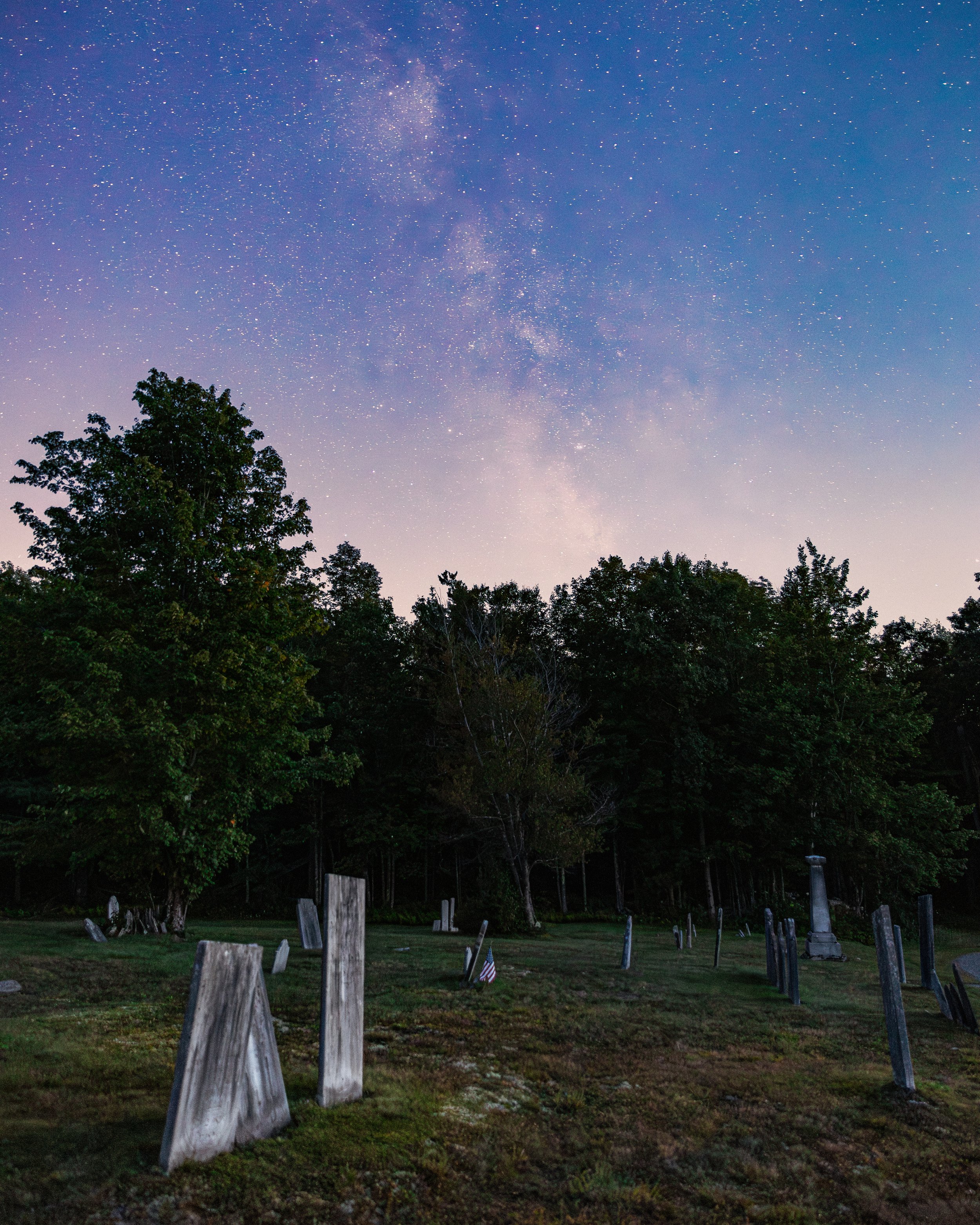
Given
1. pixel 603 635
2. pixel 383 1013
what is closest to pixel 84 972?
pixel 383 1013

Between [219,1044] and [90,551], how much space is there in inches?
722

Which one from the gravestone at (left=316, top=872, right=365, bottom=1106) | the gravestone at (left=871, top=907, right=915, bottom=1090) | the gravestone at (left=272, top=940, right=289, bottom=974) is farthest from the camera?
the gravestone at (left=272, top=940, right=289, bottom=974)

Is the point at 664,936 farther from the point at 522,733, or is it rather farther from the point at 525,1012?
the point at 525,1012

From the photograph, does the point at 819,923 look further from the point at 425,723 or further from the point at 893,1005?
the point at 425,723

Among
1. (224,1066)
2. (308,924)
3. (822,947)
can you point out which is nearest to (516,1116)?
(224,1066)

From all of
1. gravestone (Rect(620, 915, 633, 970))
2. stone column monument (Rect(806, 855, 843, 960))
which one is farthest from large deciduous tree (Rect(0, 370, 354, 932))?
stone column monument (Rect(806, 855, 843, 960))

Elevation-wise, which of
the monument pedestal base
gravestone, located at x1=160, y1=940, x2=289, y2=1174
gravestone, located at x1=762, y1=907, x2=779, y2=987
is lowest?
the monument pedestal base

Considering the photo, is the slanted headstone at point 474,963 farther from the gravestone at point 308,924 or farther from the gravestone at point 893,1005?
the gravestone at point 893,1005

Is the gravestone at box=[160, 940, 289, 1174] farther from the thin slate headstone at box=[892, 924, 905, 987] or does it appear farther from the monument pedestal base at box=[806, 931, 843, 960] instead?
the monument pedestal base at box=[806, 931, 843, 960]

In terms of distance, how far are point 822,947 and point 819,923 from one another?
0.74m

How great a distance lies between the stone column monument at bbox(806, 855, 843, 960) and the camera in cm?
2048

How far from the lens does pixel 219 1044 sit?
15.4 feet

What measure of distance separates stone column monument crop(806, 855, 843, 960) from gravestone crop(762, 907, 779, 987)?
215 inches

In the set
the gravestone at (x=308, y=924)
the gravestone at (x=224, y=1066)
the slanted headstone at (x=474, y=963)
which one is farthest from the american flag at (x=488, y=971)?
the gravestone at (x=224, y=1066)
